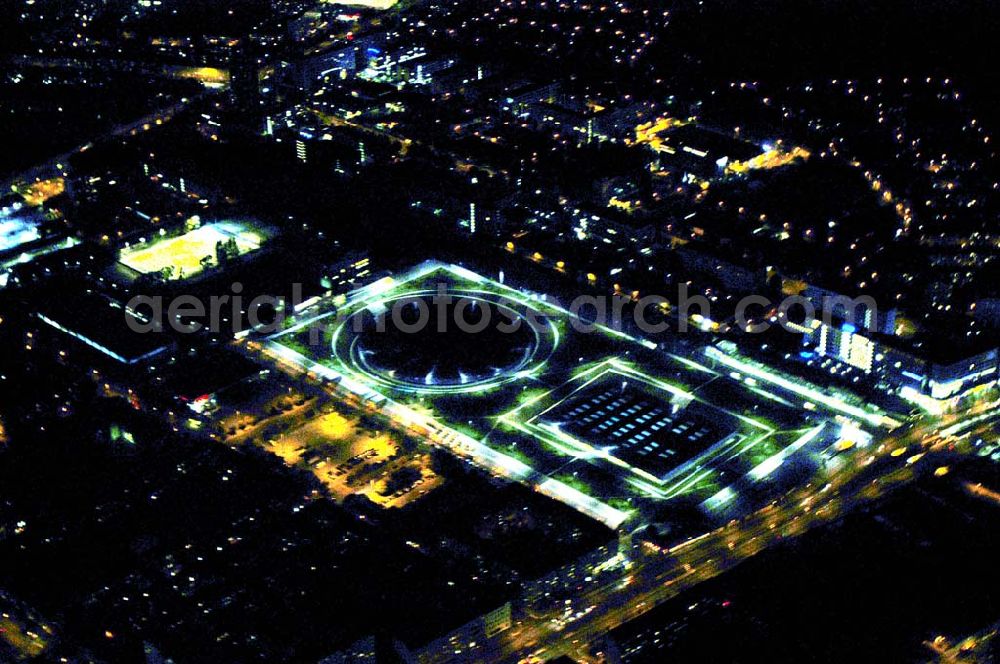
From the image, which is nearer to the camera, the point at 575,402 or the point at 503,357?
the point at 575,402

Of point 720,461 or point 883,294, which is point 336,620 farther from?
point 883,294

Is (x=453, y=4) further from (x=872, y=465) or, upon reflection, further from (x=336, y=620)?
(x=336, y=620)

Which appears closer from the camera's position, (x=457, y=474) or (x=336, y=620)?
(x=336, y=620)

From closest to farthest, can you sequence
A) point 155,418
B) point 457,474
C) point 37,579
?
point 37,579
point 457,474
point 155,418

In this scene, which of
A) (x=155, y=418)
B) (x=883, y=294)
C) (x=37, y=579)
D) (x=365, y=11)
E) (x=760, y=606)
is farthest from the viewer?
(x=365, y=11)

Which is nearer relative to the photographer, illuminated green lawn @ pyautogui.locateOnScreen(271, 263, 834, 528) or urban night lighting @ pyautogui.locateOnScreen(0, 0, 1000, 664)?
urban night lighting @ pyautogui.locateOnScreen(0, 0, 1000, 664)

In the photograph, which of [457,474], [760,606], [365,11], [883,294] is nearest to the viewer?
[760,606]

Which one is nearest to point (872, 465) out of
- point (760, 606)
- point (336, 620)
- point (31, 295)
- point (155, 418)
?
point (760, 606)

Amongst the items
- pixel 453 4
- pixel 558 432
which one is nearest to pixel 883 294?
pixel 558 432

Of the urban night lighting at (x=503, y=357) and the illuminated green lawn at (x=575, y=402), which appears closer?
the urban night lighting at (x=503, y=357)
